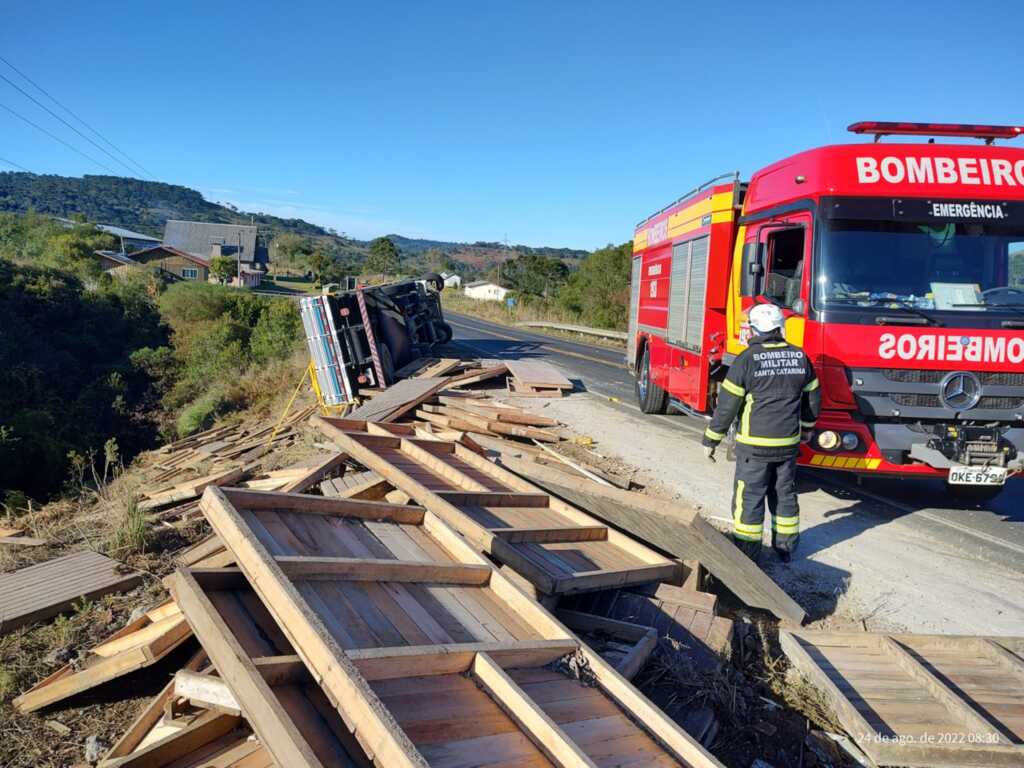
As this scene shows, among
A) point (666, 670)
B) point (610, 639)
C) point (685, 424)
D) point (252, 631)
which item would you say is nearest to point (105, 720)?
point (252, 631)

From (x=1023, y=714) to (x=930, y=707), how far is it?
0.47 metres

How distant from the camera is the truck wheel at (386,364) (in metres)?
12.1

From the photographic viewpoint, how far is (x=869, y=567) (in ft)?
18.2

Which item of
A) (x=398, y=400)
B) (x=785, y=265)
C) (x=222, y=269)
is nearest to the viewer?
(x=785, y=265)

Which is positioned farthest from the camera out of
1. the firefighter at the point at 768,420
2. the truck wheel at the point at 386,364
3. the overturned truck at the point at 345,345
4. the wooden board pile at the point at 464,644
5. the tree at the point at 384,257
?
the tree at the point at 384,257

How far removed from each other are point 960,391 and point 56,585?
25.8 ft

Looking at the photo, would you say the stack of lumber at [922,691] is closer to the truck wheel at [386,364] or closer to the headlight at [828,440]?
the headlight at [828,440]

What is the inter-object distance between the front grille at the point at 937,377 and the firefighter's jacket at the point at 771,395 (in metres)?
1.02

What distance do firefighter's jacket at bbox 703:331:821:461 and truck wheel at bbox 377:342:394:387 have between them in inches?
303

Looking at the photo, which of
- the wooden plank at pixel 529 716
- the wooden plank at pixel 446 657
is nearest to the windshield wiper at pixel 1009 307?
the wooden plank at pixel 446 657

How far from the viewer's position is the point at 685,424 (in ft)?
35.9

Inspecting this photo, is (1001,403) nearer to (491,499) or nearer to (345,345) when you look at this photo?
(491,499)

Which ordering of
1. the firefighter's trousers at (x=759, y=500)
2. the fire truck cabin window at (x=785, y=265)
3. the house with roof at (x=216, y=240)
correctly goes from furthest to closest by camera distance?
1. the house with roof at (x=216, y=240)
2. the fire truck cabin window at (x=785, y=265)
3. the firefighter's trousers at (x=759, y=500)

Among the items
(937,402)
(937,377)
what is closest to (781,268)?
(937,377)
